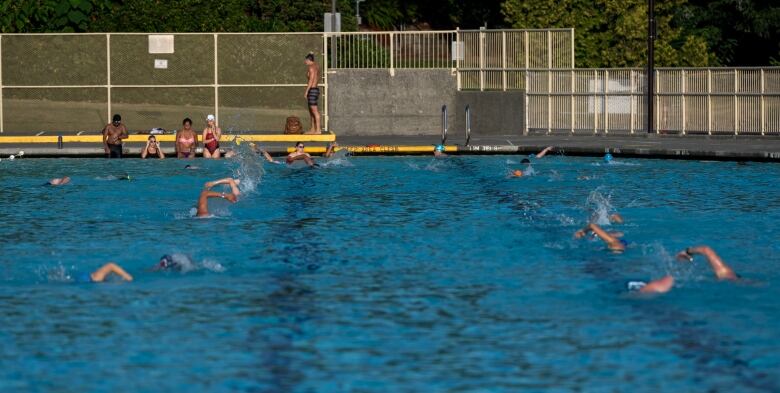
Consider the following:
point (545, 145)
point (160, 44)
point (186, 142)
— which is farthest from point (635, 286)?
point (160, 44)

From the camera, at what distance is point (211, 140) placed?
103 feet

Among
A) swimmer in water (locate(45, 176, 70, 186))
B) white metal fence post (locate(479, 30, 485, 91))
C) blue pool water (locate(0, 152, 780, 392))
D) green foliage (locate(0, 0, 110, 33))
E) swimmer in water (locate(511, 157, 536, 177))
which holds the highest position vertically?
green foliage (locate(0, 0, 110, 33))

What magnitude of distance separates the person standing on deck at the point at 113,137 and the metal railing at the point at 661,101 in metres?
11.3

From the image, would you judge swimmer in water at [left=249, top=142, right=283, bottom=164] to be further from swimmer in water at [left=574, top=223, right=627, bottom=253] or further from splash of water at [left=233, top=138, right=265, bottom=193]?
swimmer in water at [left=574, top=223, right=627, bottom=253]

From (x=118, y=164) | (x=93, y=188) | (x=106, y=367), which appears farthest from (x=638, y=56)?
(x=106, y=367)

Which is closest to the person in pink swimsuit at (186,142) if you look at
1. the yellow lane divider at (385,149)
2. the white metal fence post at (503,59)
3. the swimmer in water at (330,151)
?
the yellow lane divider at (385,149)

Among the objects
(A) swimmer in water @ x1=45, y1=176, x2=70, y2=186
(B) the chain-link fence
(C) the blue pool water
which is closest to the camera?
(C) the blue pool water

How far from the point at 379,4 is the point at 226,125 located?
48386 millimetres

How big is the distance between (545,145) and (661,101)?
5681 millimetres

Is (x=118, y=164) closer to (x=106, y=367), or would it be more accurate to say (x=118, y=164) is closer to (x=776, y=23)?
(x=106, y=367)

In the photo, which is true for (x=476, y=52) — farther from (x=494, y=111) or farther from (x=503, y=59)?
(x=494, y=111)

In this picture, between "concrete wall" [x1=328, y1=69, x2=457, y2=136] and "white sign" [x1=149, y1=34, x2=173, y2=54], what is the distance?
4136 mm

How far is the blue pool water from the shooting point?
11.0m

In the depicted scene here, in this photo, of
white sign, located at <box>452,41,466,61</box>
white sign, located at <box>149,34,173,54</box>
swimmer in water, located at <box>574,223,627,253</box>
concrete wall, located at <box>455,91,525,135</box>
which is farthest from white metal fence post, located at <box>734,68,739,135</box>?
swimmer in water, located at <box>574,223,627,253</box>
